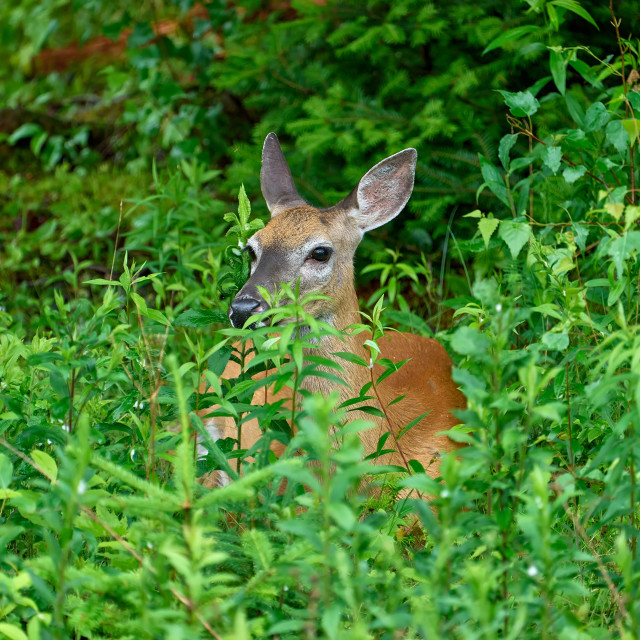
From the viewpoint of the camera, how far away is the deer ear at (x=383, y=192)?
404 centimetres

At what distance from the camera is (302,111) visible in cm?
534

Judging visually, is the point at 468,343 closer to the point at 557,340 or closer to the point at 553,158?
the point at 557,340

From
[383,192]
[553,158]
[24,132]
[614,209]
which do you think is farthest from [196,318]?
[24,132]

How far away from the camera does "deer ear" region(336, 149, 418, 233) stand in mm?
4043

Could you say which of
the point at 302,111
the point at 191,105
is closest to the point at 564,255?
the point at 302,111

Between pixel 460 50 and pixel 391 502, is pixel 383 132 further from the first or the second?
pixel 391 502

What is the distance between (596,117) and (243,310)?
55.3 inches

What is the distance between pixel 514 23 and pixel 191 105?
2.54 meters

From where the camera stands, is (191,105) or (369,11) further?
(191,105)

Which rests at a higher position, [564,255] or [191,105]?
[564,255]

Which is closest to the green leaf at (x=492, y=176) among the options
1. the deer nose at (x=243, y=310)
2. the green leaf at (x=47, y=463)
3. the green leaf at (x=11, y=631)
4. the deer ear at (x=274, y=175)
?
the deer nose at (x=243, y=310)

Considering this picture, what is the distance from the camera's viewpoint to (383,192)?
4.14 m

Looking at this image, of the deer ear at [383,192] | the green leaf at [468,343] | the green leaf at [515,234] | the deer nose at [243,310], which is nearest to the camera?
the green leaf at [468,343]

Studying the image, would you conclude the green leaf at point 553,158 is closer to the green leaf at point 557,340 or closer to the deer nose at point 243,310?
the green leaf at point 557,340
